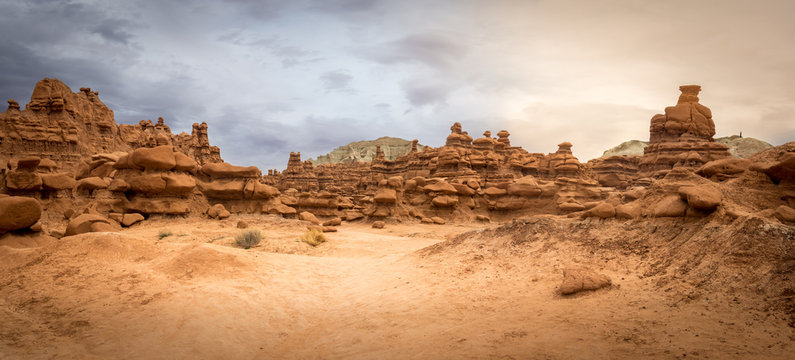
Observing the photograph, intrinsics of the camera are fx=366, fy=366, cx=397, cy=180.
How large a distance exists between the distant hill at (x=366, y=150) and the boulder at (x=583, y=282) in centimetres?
12206

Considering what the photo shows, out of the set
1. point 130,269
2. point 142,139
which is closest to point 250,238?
point 130,269

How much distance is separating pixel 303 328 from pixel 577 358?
13.8ft

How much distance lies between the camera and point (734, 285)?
15.0 feet

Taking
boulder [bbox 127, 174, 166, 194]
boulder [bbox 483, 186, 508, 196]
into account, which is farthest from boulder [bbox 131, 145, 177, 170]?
boulder [bbox 483, 186, 508, 196]

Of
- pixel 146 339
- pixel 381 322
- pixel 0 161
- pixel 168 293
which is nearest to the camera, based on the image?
pixel 146 339

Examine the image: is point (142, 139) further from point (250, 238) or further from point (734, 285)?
point (734, 285)

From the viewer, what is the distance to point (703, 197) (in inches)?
246

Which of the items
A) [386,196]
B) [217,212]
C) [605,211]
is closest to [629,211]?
[605,211]

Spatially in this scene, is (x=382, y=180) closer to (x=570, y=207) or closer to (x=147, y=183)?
(x=570, y=207)

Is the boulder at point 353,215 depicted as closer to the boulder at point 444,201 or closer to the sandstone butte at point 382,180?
the sandstone butte at point 382,180

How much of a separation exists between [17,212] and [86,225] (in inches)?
140

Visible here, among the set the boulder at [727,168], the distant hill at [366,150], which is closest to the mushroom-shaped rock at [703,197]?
the boulder at [727,168]

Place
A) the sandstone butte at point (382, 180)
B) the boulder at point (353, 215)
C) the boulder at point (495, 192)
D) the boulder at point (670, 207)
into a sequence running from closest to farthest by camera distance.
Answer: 1. the boulder at point (670, 207)
2. the sandstone butte at point (382, 180)
3. the boulder at point (353, 215)
4. the boulder at point (495, 192)

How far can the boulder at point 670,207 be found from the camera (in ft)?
22.0
